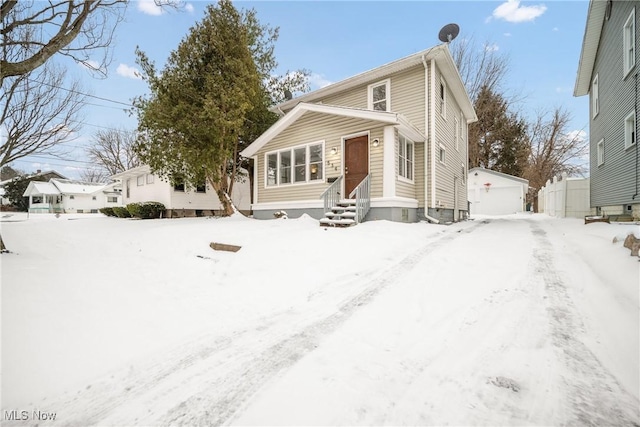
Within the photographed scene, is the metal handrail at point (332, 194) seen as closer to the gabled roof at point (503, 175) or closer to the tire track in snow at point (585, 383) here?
the tire track in snow at point (585, 383)

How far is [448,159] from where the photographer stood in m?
11.4

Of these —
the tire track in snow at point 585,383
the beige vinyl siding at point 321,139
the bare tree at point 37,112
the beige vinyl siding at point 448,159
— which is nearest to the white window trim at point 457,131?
the beige vinyl siding at point 448,159

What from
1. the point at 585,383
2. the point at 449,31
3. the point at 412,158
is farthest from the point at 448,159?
the point at 585,383

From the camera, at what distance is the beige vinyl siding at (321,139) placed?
28.0ft

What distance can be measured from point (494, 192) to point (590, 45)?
38.9 feet

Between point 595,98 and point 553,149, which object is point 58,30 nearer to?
point 595,98

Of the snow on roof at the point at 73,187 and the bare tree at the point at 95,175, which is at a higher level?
the bare tree at the point at 95,175

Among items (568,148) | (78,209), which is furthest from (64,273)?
(78,209)

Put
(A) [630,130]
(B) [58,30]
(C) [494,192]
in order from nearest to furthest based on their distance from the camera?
(B) [58,30], (A) [630,130], (C) [494,192]

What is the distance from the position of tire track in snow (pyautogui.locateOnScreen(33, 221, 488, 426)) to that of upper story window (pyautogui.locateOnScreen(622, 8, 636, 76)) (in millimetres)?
11153

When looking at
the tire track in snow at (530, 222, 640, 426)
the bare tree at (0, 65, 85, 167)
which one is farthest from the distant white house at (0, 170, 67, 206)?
the tire track in snow at (530, 222, 640, 426)

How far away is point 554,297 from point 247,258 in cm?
428

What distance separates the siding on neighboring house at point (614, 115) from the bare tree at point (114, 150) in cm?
3578

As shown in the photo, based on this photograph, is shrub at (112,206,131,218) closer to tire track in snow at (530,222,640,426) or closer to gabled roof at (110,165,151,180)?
gabled roof at (110,165,151,180)
